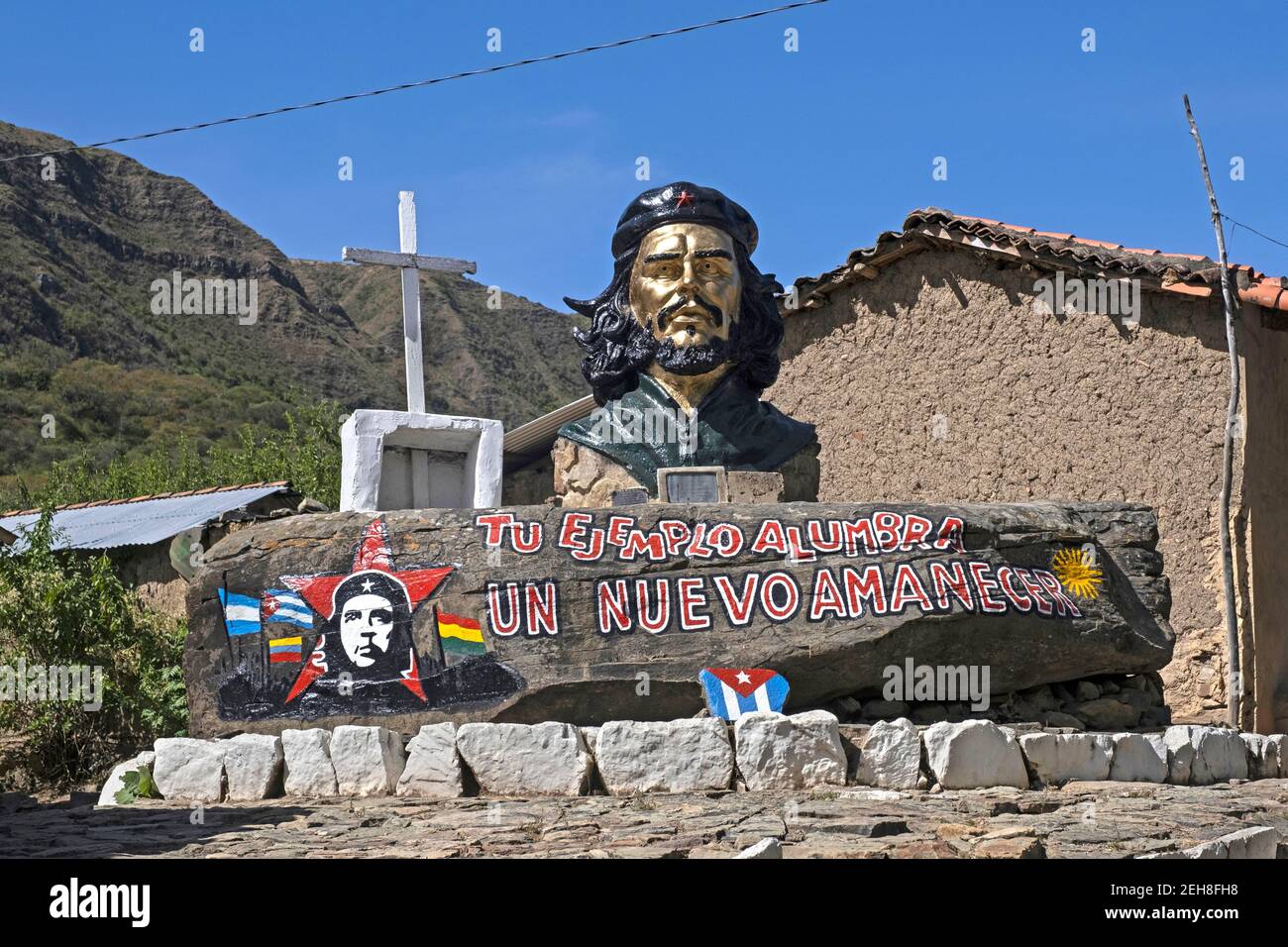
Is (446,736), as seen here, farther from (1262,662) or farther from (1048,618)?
(1262,662)

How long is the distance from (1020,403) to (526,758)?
7285mm

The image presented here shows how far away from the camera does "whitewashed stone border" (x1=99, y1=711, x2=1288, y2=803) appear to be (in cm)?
832

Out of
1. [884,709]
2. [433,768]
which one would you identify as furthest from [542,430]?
[433,768]

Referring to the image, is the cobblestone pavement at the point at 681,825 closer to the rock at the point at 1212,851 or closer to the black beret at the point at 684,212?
the rock at the point at 1212,851

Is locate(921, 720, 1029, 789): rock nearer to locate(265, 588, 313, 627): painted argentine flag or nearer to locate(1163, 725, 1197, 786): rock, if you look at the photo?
locate(1163, 725, 1197, 786): rock

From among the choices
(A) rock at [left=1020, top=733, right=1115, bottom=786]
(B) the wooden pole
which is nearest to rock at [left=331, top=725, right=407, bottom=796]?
(A) rock at [left=1020, top=733, right=1115, bottom=786]

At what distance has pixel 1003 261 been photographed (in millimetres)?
13969

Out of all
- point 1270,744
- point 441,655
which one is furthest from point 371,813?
point 1270,744

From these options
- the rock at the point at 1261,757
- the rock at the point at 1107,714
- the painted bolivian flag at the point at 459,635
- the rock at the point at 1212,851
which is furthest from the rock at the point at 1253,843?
the painted bolivian flag at the point at 459,635

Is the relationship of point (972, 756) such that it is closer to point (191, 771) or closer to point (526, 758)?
point (526, 758)

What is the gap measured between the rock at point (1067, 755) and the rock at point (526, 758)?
258 centimetres

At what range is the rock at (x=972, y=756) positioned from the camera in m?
8.50

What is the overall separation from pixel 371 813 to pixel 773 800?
2.06m

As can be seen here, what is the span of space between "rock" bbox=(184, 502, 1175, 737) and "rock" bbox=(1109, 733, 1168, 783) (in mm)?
945
